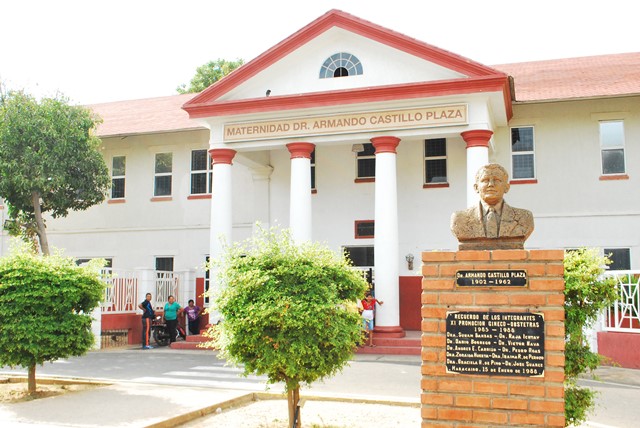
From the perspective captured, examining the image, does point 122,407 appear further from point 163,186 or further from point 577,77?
point 577,77

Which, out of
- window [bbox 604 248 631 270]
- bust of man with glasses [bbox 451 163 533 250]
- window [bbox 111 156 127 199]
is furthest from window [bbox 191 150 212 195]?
bust of man with glasses [bbox 451 163 533 250]

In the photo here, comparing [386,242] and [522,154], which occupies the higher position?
[522,154]

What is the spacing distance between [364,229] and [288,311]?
14019 mm

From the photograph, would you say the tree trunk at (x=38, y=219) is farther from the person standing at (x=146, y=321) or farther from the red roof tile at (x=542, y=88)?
the person standing at (x=146, y=321)

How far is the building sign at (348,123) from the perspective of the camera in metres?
16.8

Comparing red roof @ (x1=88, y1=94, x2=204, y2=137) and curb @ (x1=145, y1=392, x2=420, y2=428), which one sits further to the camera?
red roof @ (x1=88, y1=94, x2=204, y2=137)

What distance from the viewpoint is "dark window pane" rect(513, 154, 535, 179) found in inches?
779

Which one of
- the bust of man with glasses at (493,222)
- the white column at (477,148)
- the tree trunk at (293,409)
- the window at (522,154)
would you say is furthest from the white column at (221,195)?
the bust of man with glasses at (493,222)

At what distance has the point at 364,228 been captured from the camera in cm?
2086

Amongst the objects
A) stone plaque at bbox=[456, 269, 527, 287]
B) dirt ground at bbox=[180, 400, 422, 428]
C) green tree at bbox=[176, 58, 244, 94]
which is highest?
green tree at bbox=[176, 58, 244, 94]

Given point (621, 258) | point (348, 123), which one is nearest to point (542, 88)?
point (621, 258)

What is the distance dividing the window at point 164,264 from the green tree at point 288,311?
16.5 meters

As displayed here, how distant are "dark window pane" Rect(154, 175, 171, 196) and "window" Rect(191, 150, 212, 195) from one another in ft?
3.43

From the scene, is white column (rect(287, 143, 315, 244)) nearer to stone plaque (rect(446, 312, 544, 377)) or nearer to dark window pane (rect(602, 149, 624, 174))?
dark window pane (rect(602, 149, 624, 174))
